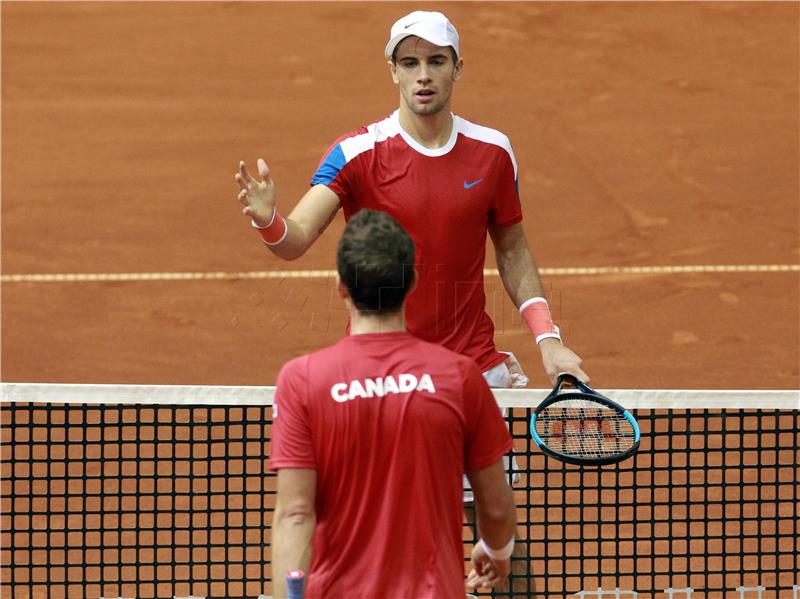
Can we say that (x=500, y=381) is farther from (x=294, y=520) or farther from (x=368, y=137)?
(x=294, y=520)

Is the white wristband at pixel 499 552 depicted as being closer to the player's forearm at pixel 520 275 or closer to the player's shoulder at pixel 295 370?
the player's shoulder at pixel 295 370

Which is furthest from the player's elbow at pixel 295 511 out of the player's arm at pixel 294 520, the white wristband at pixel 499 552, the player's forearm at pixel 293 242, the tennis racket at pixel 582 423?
the player's forearm at pixel 293 242

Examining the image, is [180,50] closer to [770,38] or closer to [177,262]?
[177,262]

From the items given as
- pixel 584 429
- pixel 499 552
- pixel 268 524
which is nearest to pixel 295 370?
pixel 499 552

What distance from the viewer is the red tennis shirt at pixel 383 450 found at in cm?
334

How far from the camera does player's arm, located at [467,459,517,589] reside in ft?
11.6

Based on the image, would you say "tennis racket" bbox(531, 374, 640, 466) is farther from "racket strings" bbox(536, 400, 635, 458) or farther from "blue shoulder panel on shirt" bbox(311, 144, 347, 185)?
"blue shoulder panel on shirt" bbox(311, 144, 347, 185)

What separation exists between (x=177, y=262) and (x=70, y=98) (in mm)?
3208

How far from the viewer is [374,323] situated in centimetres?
340

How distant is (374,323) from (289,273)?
7.95m

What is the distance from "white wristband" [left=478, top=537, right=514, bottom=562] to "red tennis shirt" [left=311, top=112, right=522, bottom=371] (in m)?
1.33

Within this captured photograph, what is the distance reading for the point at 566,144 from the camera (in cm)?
1291

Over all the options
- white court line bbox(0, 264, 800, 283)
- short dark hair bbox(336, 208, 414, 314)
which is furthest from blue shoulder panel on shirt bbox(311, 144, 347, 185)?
white court line bbox(0, 264, 800, 283)

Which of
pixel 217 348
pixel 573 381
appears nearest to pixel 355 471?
pixel 573 381
